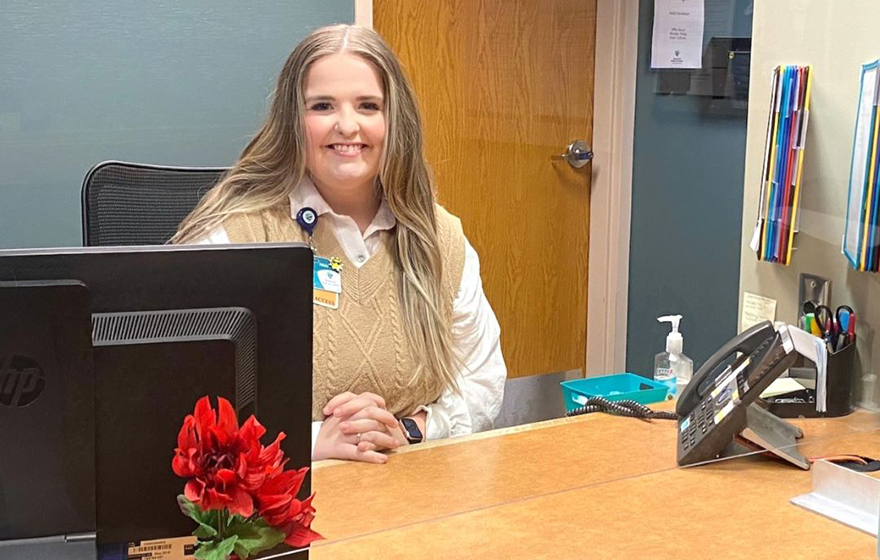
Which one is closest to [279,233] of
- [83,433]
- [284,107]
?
[284,107]

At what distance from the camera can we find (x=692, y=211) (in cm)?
301

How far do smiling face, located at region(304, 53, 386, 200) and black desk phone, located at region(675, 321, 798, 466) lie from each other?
67 cm

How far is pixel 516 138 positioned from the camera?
3127mm

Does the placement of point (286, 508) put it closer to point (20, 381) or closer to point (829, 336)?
point (20, 381)

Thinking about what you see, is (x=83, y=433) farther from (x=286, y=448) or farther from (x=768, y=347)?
(x=768, y=347)

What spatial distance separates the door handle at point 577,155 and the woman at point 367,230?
1.43 meters

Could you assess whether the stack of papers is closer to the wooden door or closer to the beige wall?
the beige wall

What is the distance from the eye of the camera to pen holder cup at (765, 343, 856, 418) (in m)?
1.68

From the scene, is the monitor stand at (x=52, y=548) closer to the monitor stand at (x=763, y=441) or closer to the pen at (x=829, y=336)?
the monitor stand at (x=763, y=441)

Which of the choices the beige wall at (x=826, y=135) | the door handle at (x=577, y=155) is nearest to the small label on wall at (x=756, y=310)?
the beige wall at (x=826, y=135)

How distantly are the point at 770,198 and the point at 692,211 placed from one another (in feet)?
3.55

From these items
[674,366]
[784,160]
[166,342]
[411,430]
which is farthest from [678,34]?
[166,342]

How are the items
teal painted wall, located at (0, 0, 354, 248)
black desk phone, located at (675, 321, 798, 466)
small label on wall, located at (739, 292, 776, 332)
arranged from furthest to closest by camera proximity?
teal painted wall, located at (0, 0, 354, 248)
small label on wall, located at (739, 292, 776, 332)
black desk phone, located at (675, 321, 798, 466)

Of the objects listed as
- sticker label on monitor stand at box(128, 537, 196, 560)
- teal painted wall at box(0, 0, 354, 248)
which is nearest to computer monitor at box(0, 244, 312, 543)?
sticker label on monitor stand at box(128, 537, 196, 560)
